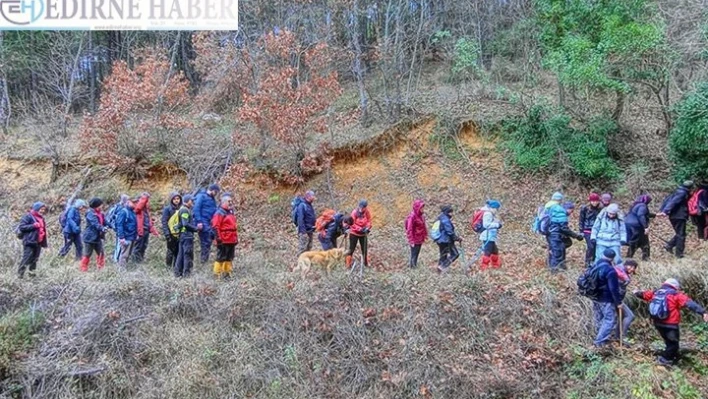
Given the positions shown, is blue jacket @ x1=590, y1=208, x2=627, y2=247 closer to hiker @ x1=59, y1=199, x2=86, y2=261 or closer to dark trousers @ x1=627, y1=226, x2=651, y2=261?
dark trousers @ x1=627, y1=226, x2=651, y2=261

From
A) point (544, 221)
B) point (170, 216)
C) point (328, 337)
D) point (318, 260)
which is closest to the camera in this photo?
point (328, 337)

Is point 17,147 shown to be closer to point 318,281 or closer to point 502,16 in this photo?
point 318,281

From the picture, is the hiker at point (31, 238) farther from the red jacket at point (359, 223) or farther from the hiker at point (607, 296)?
the hiker at point (607, 296)

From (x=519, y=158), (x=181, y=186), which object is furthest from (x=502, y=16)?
(x=181, y=186)

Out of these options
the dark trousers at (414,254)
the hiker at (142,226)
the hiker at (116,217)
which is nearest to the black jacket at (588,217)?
the dark trousers at (414,254)

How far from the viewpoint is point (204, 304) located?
9992 mm

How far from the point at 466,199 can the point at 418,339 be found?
721 cm

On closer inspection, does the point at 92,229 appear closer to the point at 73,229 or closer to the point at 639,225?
the point at 73,229

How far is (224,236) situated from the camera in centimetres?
1052

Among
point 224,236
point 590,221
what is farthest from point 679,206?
point 224,236

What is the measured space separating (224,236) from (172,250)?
1.52m

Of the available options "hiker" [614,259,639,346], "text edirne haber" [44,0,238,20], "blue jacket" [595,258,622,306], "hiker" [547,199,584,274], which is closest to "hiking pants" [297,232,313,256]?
"hiker" [547,199,584,274]

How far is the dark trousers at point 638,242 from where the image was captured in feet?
35.7

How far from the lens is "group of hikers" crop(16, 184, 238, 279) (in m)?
10.6
